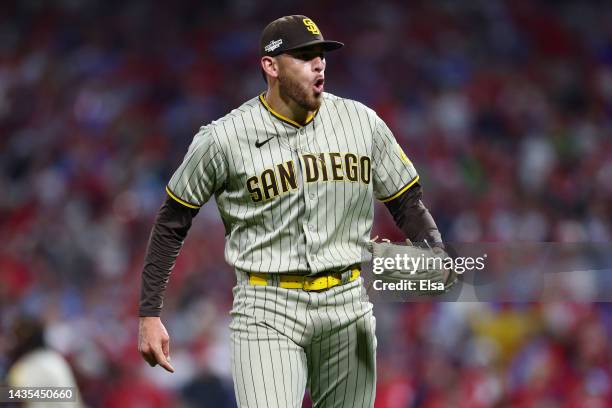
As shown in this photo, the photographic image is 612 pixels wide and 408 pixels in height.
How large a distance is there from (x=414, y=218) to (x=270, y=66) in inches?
27.3

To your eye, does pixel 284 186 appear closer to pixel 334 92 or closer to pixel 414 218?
pixel 414 218

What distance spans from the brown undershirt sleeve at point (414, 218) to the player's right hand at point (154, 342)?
2.86 ft

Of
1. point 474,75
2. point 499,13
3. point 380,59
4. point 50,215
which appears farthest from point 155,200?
point 499,13

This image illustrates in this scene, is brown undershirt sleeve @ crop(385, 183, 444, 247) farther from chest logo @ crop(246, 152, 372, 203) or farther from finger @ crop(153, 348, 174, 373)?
finger @ crop(153, 348, 174, 373)

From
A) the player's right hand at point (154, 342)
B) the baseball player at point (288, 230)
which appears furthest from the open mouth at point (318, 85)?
the player's right hand at point (154, 342)

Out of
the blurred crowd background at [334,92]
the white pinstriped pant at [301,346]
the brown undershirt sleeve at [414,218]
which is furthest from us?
the blurred crowd background at [334,92]

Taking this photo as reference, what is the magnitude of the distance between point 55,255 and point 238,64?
8.68 ft

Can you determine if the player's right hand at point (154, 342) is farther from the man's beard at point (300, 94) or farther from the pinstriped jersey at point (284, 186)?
the man's beard at point (300, 94)

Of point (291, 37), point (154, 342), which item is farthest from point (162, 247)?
point (291, 37)

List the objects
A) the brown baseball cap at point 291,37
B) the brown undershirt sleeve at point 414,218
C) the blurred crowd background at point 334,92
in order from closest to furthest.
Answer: the brown baseball cap at point 291,37, the brown undershirt sleeve at point 414,218, the blurred crowd background at point 334,92

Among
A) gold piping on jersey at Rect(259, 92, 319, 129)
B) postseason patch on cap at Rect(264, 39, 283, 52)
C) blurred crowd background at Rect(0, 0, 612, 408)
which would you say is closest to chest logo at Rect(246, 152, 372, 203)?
gold piping on jersey at Rect(259, 92, 319, 129)

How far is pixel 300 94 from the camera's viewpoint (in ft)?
10.1

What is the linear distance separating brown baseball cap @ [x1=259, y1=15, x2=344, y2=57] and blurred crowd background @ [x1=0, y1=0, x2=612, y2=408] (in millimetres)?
3345

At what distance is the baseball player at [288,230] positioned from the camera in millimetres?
2986
